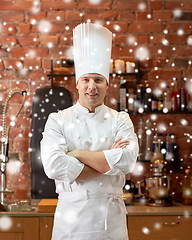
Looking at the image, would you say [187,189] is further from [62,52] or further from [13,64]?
[13,64]

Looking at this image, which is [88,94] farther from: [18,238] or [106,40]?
[18,238]

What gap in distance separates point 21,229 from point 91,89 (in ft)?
3.23

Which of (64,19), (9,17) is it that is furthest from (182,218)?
(9,17)

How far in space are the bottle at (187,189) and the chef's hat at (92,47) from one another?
3.44 feet

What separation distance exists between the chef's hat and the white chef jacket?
0.19 meters

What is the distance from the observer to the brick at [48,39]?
2.62 meters

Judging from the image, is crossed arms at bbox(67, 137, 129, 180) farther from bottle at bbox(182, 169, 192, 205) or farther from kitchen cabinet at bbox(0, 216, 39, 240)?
bottle at bbox(182, 169, 192, 205)

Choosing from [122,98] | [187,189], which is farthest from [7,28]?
[187,189]

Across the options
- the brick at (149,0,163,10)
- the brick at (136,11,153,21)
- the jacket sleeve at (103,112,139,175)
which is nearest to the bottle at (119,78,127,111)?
the brick at (136,11,153,21)

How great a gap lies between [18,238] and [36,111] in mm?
890

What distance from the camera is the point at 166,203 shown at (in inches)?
88.2

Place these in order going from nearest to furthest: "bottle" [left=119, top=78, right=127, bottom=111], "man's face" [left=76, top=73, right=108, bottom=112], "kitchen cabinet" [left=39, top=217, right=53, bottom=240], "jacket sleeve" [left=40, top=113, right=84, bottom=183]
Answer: "jacket sleeve" [left=40, top=113, right=84, bottom=183] < "man's face" [left=76, top=73, right=108, bottom=112] < "kitchen cabinet" [left=39, top=217, right=53, bottom=240] < "bottle" [left=119, top=78, right=127, bottom=111]

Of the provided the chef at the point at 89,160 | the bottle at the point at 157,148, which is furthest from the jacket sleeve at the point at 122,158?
the bottle at the point at 157,148

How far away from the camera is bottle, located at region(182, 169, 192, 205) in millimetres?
2295
